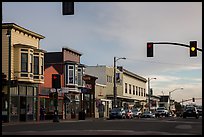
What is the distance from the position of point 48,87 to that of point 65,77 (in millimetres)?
5386

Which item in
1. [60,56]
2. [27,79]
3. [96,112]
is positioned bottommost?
[96,112]

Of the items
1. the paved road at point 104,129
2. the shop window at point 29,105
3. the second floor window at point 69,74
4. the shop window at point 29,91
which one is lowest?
the paved road at point 104,129

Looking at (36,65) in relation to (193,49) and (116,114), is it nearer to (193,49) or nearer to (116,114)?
(116,114)

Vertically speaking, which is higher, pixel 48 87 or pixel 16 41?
pixel 16 41

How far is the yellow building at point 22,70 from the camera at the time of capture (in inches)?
1628

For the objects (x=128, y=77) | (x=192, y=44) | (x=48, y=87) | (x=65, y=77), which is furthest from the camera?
(x=128, y=77)

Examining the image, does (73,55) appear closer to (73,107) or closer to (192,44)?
(73,107)

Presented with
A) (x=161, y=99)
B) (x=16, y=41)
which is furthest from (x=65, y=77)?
(x=161, y=99)

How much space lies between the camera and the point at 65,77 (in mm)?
54156

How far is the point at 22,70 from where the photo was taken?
140 ft

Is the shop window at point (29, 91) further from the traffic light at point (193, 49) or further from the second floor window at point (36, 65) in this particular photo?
the traffic light at point (193, 49)

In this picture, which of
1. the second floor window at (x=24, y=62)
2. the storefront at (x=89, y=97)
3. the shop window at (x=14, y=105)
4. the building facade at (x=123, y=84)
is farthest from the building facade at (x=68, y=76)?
the building facade at (x=123, y=84)

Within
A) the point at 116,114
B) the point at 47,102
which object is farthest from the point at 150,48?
the point at 116,114

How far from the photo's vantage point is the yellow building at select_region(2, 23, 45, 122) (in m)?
41.3
